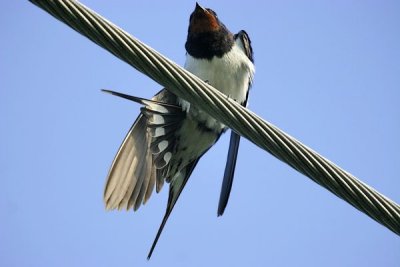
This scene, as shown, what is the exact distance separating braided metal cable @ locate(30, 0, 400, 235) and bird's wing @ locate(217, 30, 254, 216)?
1.81m

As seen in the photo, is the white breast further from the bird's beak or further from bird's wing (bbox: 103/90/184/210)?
the bird's beak

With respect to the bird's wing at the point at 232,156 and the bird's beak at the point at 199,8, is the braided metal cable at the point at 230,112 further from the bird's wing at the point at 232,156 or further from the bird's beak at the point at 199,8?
the bird's beak at the point at 199,8

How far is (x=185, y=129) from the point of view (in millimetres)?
5023

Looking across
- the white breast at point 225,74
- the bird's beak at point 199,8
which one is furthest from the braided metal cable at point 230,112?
the bird's beak at point 199,8

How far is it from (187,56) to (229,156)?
98cm

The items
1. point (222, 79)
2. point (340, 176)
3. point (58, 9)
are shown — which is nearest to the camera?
point (58, 9)

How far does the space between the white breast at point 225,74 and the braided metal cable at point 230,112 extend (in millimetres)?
2228

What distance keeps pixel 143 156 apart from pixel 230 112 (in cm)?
200

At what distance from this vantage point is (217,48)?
16.8 ft

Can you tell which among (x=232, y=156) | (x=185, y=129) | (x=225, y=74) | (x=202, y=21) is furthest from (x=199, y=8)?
(x=232, y=156)

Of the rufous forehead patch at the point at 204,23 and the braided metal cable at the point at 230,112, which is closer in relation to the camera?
the braided metal cable at the point at 230,112

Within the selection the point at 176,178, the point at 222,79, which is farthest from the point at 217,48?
the point at 176,178

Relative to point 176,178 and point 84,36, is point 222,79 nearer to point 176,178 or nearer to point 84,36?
point 176,178

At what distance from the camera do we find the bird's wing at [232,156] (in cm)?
450
